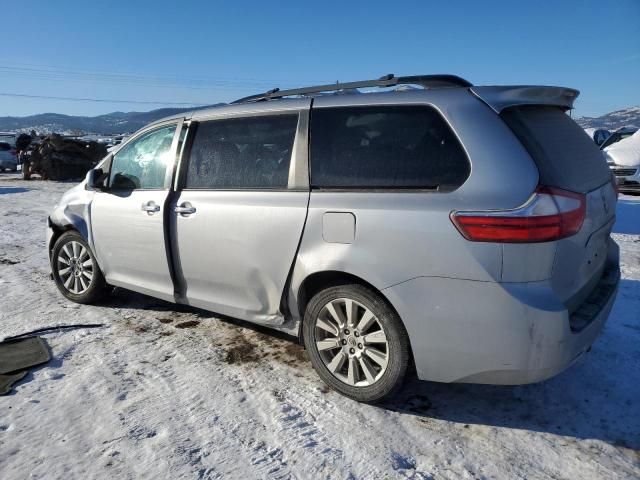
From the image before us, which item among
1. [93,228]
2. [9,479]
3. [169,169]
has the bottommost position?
[9,479]

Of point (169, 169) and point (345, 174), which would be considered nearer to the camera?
point (345, 174)

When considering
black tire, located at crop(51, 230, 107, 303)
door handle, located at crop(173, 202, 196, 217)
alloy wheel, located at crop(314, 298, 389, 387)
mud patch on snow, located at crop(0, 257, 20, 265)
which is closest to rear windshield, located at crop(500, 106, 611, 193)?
alloy wheel, located at crop(314, 298, 389, 387)

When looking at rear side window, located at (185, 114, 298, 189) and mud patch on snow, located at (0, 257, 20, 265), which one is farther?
mud patch on snow, located at (0, 257, 20, 265)

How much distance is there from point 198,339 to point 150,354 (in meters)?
0.40

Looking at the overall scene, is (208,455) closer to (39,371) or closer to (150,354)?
(150,354)

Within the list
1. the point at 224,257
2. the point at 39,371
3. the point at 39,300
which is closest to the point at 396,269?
the point at 224,257

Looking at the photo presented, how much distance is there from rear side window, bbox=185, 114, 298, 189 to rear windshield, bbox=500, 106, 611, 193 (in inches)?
55.7

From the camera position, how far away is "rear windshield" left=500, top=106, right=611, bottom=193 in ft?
8.68

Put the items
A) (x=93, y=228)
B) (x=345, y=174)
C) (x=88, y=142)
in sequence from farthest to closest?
(x=88, y=142)
(x=93, y=228)
(x=345, y=174)

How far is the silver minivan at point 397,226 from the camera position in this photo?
8.38 ft

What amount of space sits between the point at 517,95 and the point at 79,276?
4147mm

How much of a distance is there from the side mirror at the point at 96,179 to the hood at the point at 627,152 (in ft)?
44.4

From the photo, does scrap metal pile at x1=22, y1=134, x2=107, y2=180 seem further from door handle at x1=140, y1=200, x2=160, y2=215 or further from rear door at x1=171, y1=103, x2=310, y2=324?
rear door at x1=171, y1=103, x2=310, y2=324

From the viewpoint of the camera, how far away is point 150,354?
379cm
